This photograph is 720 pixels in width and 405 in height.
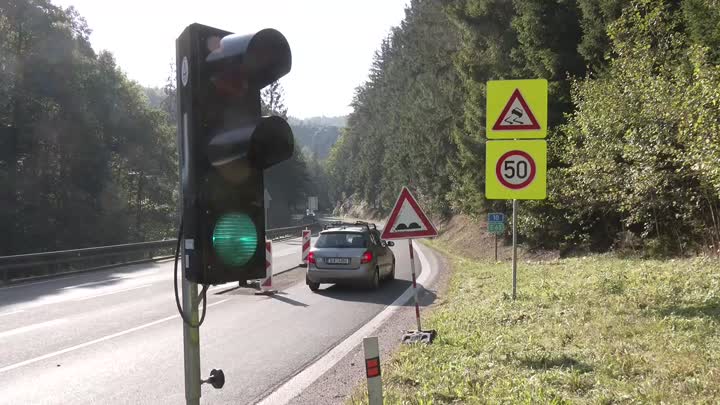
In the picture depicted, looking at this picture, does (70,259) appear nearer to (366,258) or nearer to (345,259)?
(345,259)

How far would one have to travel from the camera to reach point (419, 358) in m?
6.16

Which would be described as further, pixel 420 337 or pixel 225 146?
pixel 420 337

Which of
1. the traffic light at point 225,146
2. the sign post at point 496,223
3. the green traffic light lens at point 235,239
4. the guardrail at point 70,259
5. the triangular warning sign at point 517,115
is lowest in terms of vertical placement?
the guardrail at point 70,259

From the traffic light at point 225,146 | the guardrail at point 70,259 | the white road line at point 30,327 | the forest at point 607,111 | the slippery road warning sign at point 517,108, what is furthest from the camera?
the guardrail at point 70,259

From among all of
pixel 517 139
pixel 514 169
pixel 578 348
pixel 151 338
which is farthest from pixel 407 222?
pixel 151 338

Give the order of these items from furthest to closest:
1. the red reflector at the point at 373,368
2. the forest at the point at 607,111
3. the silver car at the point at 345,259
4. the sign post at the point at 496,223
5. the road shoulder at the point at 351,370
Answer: the sign post at the point at 496,223 < the silver car at the point at 345,259 < the forest at the point at 607,111 < the road shoulder at the point at 351,370 < the red reflector at the point at 373,368

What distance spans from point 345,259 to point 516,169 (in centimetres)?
616

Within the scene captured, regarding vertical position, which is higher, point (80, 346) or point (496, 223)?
point (496, 223)

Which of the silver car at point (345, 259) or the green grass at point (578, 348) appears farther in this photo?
the silver car at point (345, 259)

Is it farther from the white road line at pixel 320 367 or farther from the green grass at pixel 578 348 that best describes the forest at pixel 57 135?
the green grass at pixel 578 348

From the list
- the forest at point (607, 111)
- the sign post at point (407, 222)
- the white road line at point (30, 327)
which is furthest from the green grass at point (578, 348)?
the white road line at point (30, 327)

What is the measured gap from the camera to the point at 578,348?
588cm

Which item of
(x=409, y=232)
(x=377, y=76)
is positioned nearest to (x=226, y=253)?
(x=409, y=232)

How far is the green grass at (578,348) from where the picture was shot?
181 inches
